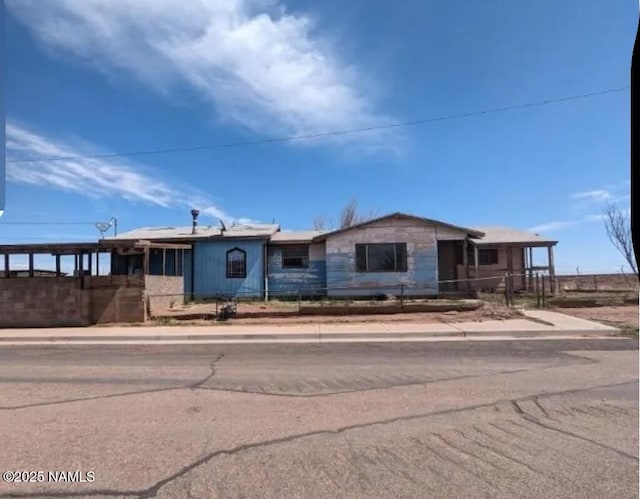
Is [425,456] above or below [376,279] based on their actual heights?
below

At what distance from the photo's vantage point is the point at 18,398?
282 inches

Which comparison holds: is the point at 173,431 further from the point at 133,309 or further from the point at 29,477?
the point at 133,309

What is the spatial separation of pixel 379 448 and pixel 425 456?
0.44 meters

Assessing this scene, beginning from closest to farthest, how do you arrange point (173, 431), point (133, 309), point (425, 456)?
1. point (425, 456)
2. point (173, 431)
3. point (133, 309)

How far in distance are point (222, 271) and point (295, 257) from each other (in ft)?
11.6

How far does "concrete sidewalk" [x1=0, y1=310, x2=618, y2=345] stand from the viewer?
46.4ft

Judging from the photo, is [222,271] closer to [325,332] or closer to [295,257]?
[295,257]

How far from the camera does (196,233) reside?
1057 inches

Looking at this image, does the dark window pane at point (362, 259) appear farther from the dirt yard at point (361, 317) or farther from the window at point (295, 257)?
the dirt yard at point (361, 317)

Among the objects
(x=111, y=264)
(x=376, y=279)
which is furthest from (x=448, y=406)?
(x=111, y=264)

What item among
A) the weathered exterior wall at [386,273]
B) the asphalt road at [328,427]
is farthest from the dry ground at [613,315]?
the weathered exterior wall at [386,273]

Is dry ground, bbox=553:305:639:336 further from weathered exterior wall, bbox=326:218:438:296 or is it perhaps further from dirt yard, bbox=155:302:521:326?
weathered exterior wall, bbox=326:218:438:296

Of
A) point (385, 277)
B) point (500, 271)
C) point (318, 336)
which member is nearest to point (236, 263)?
point (385, 277)

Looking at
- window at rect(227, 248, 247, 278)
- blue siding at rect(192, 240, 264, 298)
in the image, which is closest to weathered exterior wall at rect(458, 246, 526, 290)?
blue siding at rect(192, 240, 264, 298)
